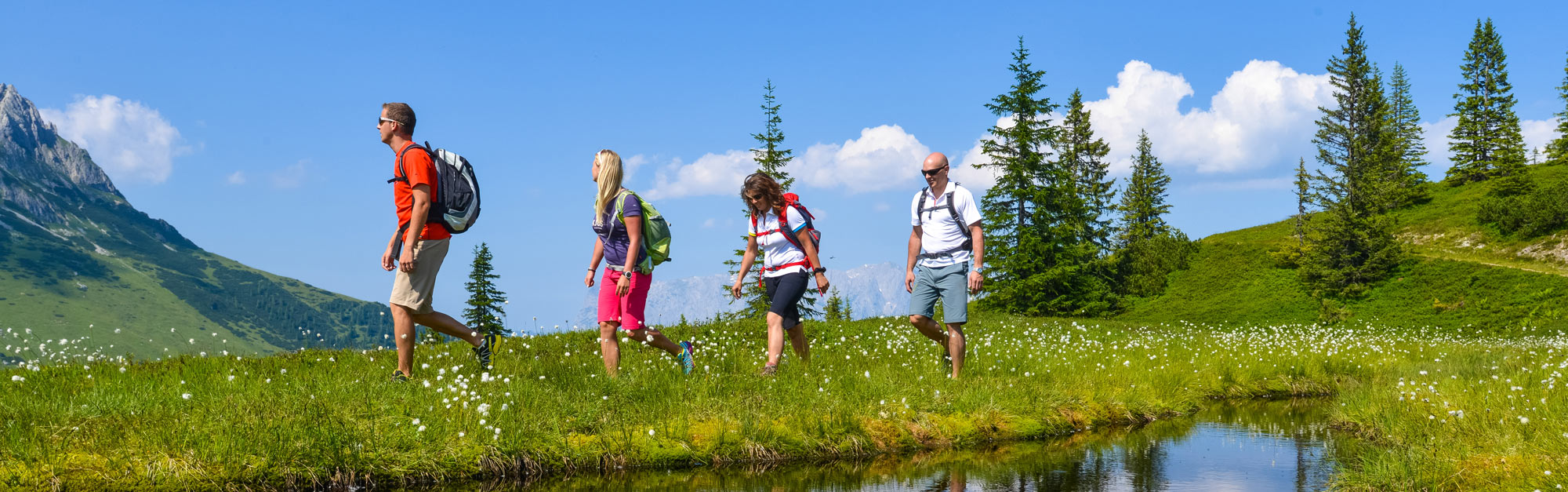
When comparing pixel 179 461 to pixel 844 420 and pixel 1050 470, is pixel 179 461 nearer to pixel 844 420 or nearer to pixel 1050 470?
pixel 844 420

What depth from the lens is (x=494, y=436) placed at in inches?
255

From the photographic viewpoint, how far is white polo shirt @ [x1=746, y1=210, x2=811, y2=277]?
29.3 feet

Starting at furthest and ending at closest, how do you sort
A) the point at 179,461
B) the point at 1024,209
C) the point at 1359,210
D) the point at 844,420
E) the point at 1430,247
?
1. the point at 1430,247
2. the point at 1359,210
3. the point at 1024,209
4. the point at 844,420
5. the point at 179,461

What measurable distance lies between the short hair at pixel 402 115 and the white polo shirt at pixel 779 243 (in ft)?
10.6

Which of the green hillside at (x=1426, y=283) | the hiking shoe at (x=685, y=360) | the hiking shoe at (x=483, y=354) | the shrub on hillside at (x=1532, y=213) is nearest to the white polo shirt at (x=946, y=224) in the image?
the hiking shoe at (x=685, y=360)

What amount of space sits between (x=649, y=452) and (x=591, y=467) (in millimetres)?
425

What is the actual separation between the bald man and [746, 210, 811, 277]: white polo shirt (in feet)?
3.67

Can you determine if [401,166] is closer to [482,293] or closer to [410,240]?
[410,240]

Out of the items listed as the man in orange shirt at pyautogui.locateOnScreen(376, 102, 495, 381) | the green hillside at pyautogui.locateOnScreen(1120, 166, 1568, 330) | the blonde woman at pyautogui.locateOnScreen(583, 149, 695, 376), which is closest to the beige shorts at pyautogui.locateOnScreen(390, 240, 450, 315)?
the man in orange shirt at pyautogui.locateOnScreen(376, 102, 495, 381)

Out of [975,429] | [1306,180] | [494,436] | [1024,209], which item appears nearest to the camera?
[494,436]

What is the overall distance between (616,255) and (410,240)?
1.73 metres

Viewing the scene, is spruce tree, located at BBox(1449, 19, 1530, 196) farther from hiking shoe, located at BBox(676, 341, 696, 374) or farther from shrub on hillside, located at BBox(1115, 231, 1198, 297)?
hiking shoe, located at BBox(676, 341, 696, 374)

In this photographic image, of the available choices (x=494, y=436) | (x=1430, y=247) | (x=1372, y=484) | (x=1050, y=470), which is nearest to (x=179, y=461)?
(x=494, y=436)

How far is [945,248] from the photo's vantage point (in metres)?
9.15
